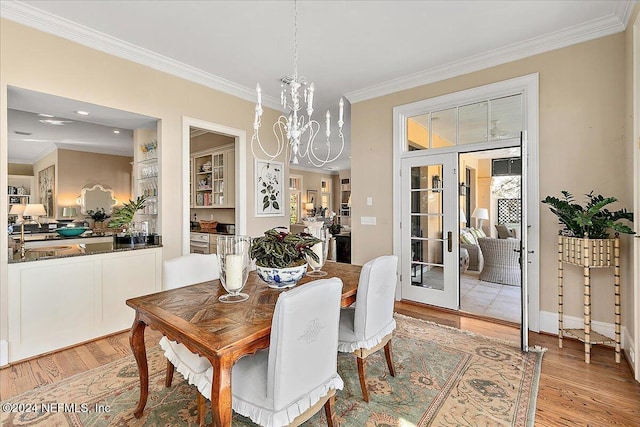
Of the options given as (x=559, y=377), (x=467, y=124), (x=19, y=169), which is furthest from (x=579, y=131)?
(x=19, y=169)

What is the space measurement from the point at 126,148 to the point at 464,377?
26.8 feet

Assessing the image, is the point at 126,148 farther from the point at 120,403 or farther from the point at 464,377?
the point at 464,377

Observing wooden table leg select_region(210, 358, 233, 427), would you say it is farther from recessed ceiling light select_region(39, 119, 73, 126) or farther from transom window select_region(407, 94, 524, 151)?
recessed ceiling light select_region(39, 119, 73, 126)

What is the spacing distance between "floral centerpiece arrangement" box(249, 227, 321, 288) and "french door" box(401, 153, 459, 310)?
2.43 m

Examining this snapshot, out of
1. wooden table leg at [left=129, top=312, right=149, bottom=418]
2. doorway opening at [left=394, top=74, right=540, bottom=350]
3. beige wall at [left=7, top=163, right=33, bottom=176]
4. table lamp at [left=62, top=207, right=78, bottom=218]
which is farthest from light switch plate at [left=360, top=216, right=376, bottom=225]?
beige wall at [left=7, top=163, right=33, bottom=176]

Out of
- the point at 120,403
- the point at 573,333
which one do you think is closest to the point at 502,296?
the point at 573,333

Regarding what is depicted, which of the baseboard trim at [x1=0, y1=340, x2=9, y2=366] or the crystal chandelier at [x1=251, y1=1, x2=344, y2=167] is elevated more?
the crystal chandelier at [x1=251, y1=1, x2=344, y2=167]

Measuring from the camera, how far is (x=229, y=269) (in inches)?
66.7

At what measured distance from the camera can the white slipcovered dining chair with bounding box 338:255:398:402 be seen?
187 cm

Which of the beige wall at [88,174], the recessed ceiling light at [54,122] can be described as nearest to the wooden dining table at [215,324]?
the recessed ceiling light at [54,122]

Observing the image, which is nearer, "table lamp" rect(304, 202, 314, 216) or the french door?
the french door

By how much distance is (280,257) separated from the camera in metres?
1.80

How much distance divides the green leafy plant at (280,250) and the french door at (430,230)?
7.89 ft

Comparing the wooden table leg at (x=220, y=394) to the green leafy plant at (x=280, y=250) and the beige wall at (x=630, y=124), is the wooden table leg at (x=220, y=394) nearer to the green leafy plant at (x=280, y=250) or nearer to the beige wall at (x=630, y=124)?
the green leafy plant at (x=280, y=250)
